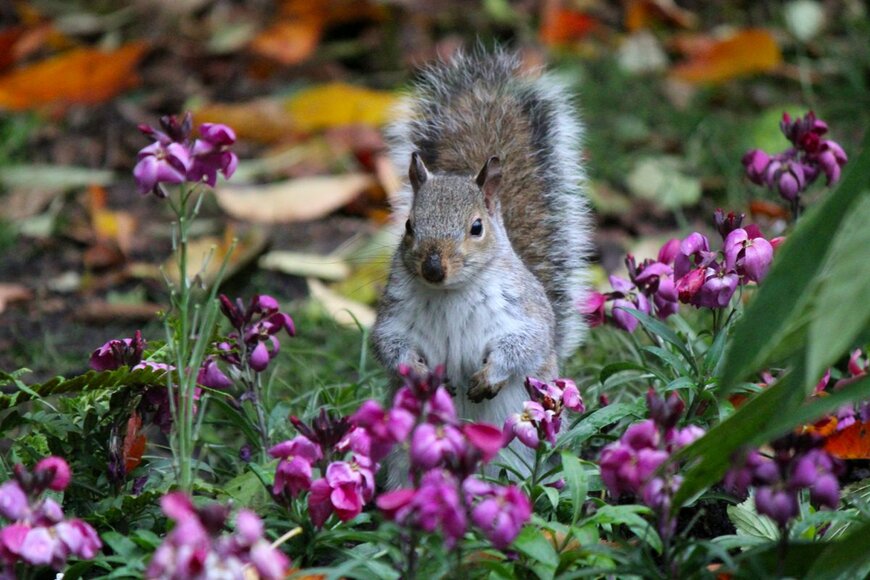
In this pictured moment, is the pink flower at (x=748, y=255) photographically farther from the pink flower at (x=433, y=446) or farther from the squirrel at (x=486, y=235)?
the pink flower at (x=433, y=446)

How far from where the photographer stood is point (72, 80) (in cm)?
559

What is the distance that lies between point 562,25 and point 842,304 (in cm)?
485

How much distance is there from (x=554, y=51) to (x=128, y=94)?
6.43 feet

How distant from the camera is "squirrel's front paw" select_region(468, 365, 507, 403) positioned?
8.25ft

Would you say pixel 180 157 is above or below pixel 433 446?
above

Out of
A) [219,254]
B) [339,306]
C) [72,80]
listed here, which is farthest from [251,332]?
A: [72,80]

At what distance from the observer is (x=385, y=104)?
5.34m

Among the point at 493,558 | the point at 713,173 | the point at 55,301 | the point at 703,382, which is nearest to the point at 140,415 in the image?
the point at 493,558

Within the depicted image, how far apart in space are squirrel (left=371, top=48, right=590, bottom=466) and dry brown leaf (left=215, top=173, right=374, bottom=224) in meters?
1.44

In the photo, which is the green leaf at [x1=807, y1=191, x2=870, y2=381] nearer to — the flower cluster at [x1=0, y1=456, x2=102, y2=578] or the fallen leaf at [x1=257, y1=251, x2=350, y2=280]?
the flower cluster at [x1=0, y1=456, x2=102, y2=578]

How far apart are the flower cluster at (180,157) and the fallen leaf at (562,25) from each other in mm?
4151

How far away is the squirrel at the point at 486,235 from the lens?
257cm

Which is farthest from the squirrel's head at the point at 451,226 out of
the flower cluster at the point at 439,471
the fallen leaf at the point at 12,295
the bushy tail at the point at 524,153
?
the fallen leaf at the point at 12,295

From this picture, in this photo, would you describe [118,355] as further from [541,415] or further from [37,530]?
[541,415]
